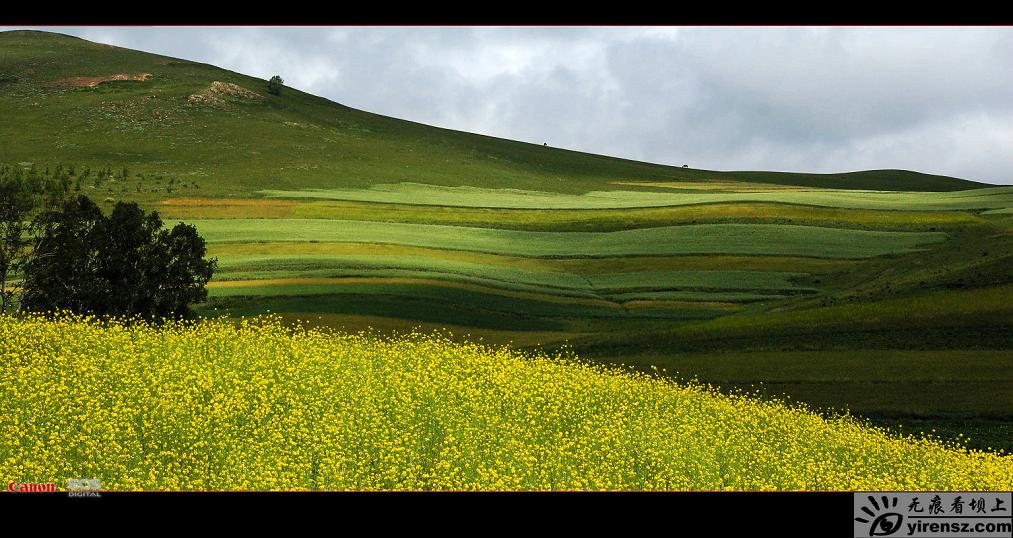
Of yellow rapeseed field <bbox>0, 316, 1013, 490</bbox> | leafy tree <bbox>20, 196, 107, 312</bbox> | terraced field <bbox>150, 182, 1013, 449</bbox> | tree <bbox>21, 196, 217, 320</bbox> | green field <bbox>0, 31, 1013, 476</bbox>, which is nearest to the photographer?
yellow rapeseed field <bbox>0, 316, 1013, 490</bbox>

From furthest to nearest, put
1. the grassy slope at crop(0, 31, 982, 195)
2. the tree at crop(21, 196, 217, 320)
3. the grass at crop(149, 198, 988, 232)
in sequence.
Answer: the grassy slope at crop(0, 31, 982, 195), the grass at crop(149, 198, 988, 232), the tree at crop(21, 196, 217, 320)

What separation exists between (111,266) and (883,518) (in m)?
22.4

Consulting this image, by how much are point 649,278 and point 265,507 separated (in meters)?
38.0

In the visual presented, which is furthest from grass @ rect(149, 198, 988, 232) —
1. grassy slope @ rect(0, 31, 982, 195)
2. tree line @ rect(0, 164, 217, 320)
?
tree line @ rect(0, 164, 217, 320)

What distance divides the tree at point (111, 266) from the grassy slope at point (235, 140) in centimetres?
3271

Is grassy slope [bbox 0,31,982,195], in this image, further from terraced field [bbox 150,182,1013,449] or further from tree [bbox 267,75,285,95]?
terraced field [bbox 150,182,1013,449]

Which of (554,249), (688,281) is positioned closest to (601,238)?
(554,249)

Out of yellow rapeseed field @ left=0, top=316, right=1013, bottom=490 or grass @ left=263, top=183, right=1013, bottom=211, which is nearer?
yellow rapeseed field @ left=0, top=316, right=1013, bottom=490

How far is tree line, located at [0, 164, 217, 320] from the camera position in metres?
23.8

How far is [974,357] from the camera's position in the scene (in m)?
26.1

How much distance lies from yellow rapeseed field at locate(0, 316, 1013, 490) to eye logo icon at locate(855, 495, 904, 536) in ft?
17.6

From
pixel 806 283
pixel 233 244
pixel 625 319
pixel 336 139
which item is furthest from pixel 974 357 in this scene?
pixel 336 139

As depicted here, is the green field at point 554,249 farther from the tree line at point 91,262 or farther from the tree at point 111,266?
the tree line at point 91,262

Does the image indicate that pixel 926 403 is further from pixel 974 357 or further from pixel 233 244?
pixel 233 244
